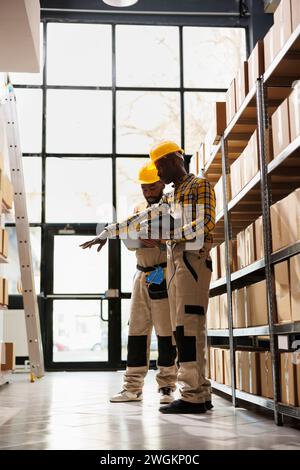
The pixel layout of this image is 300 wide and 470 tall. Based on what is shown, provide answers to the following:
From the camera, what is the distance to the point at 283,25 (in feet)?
9.95

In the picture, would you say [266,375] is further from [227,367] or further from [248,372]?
[227,367]

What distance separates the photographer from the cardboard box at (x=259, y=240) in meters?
3.34

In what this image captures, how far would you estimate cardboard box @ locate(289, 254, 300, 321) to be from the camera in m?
2.76

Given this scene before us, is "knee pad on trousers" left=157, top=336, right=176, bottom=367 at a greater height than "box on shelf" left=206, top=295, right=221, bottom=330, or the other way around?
"box on shelf" left=206, top=295, right=221, bottom=330

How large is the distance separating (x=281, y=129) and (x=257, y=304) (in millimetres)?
1024

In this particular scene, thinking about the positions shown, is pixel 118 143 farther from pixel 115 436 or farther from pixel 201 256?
pixel 115 436

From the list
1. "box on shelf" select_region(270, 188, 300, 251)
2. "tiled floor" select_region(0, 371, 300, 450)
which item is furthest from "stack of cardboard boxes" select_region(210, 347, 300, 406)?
"box on shelf" select_region(270, 188, 300, 251)

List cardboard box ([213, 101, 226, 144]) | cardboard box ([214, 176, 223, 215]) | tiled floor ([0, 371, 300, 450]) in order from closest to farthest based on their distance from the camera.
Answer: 1. tiled floor ([0, 371, 300, 450])
2. cardboard box ([213, 101, 226, 144])
3. cardboard box ([214, 176, 223, 215])

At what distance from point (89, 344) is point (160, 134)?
3.35 metres

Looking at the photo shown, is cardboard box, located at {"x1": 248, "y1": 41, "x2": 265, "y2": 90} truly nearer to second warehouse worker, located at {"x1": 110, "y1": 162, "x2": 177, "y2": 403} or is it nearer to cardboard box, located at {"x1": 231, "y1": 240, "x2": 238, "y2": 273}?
second warehouse worker, located at {"x1": 110, "y1": 162, "x2": 177, "y2": 403}

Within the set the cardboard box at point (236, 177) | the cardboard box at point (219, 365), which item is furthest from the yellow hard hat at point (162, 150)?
the cardboard box at point (219, 365)

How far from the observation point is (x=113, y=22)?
9.39 metres

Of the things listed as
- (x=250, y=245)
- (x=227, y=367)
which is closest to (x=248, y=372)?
(x=227, y=367)

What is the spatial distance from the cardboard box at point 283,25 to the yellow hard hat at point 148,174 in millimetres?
1275
